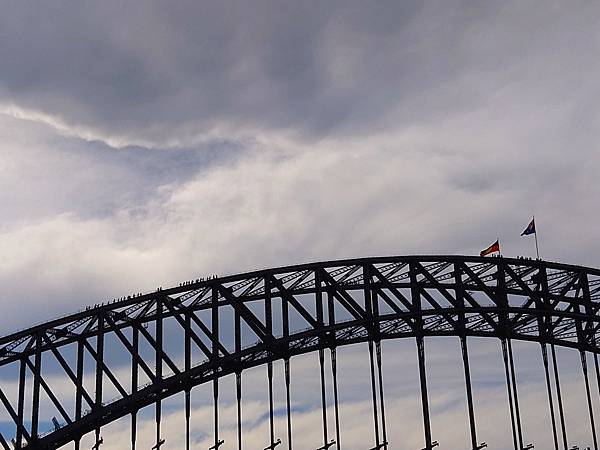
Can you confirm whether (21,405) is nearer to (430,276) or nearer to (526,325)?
(430,276)

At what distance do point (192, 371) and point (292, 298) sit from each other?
7.98m

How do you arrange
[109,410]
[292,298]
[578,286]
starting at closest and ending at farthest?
[109,410], [292,298], [578,286]

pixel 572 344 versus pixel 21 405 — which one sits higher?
pixel 572 344

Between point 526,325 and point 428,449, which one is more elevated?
point 526,325

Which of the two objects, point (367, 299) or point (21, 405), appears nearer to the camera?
point (21, 405)

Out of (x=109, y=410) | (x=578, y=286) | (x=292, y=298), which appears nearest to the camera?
(x=109, y=410)

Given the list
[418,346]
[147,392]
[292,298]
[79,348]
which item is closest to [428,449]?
[418,346]

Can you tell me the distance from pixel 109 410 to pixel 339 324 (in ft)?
49.6

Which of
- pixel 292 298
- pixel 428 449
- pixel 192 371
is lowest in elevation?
pixel 428 449

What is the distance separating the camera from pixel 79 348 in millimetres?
61375

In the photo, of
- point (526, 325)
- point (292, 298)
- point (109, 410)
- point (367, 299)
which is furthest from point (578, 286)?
point (109, 410)

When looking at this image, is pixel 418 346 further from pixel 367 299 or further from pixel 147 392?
pixel 147 392

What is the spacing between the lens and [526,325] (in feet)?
228

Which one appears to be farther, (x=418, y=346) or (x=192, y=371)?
(x=418, y=346)
